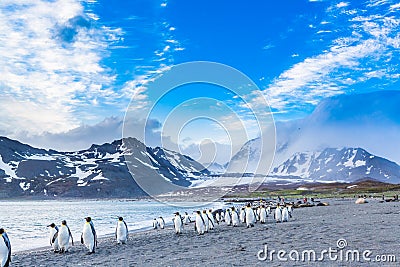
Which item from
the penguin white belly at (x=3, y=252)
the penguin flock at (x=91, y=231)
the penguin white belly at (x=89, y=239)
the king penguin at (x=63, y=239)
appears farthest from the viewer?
the king penguin at (x=63, y=239)

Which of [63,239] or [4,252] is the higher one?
[4,252]

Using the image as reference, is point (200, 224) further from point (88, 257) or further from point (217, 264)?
point (217, 264)

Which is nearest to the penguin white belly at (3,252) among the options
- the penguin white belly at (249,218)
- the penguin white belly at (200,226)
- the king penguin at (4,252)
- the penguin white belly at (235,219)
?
the king penguin at (4,252)

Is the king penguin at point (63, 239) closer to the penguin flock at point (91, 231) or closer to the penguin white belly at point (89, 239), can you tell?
the penguin flock at point (91, 231)

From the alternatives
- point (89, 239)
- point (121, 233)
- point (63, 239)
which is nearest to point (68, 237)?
point (63, 239)

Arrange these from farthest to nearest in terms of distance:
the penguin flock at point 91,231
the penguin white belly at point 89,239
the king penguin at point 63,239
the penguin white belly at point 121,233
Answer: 1. the penguin white belly at point 121,233
2. the king penguin at point 63,239
3. the penguin white belly at point 89,239
4. the penguin flock at point 91,231

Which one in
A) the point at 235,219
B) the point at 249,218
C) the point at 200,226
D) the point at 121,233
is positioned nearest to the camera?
the point at 121,233

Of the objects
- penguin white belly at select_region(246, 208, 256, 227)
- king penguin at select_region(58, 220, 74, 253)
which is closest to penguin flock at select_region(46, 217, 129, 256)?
king penguin at select_region(58, 220, 74, 253)

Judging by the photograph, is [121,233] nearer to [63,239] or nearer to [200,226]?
[63,239]

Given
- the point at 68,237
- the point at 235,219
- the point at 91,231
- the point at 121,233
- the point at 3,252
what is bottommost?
the point at 235,219

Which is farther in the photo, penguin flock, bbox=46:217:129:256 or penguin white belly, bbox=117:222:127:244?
penguin white belly, bbox=117:222:127:244

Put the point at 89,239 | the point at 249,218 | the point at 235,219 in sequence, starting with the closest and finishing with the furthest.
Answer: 1. the point at 89,239
2. the point at 249,218
3. the point at 235,219

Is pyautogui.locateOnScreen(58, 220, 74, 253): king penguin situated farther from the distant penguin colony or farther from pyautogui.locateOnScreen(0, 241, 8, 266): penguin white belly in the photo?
pyautogui.locateOnScreen(0, 241, 8, 266): penguin white belly

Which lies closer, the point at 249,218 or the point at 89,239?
the point at 89,239
